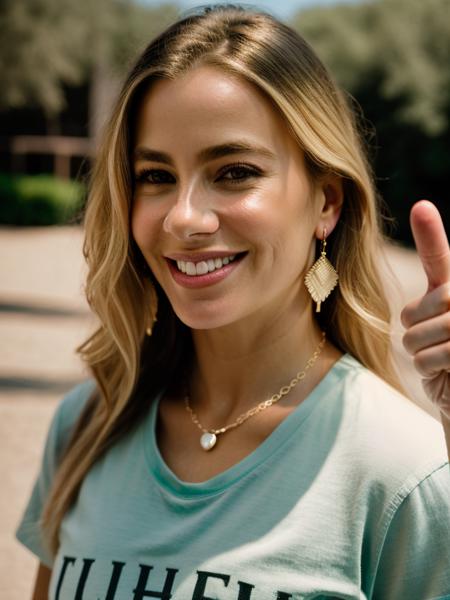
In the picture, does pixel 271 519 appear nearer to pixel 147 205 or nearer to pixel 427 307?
pixel 427 307

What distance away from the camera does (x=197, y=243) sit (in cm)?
181

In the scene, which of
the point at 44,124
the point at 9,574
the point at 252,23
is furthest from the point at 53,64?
the point at 252,23

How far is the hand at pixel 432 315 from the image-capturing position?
1.39 m

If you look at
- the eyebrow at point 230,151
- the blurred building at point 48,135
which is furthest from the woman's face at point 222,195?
the blurred building at point 48,135

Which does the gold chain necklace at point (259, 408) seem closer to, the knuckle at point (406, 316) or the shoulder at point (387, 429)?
the shoulder at point (387, 429)

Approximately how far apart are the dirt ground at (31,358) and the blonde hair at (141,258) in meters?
0.20

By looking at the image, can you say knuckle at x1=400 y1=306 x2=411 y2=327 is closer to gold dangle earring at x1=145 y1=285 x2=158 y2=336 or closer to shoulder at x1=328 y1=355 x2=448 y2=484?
shoulder at x1=328 y1=355 x2=448 y2=484

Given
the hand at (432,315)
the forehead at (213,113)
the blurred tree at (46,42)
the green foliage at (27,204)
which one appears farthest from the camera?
the green foliage at (27,204)

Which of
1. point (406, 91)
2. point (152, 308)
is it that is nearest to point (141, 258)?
point (152, 308)

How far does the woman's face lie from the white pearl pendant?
306 mm

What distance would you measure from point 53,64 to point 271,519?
809 inches

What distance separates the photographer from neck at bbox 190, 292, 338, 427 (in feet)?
6.57

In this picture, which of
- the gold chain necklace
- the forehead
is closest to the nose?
the forehead

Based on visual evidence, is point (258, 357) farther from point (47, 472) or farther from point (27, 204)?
point (27, 204)
